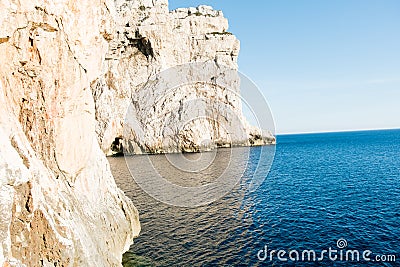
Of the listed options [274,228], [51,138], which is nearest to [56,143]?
[51,138]

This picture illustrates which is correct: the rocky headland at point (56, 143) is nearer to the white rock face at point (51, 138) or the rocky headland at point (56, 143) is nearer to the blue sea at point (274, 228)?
the white rock face at point (51, 138)

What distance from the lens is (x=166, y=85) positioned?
80.5 meters

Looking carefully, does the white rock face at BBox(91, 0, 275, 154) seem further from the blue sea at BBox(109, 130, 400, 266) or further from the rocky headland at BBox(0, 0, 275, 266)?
the rocky headland at BBox(0, 0, 275, 266)

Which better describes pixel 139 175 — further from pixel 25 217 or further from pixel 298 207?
pixel 25 217

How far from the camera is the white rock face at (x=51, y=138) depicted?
31.3ft

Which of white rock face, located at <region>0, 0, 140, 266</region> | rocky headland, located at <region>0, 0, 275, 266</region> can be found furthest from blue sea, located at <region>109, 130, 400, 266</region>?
white rock face, located at <region>0, 0, 140, 266</region>

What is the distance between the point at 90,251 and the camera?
1269 cm

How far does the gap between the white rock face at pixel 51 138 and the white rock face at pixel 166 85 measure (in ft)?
189

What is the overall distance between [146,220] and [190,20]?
73.1 metres

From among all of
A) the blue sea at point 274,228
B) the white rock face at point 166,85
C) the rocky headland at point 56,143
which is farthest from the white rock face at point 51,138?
the white rock face at point 166,85

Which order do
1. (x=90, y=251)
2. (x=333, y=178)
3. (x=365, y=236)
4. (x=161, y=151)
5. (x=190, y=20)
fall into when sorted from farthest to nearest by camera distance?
(x=190, y=20) < (x=161, y=151) < (x=333, y=178) < (x=365, y=236) < (x=90, y=251)

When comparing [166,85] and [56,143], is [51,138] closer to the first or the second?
[56,143]

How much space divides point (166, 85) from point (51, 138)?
6911 centimetres

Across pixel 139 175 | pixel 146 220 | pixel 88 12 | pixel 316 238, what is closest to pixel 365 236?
pixel 316 238
